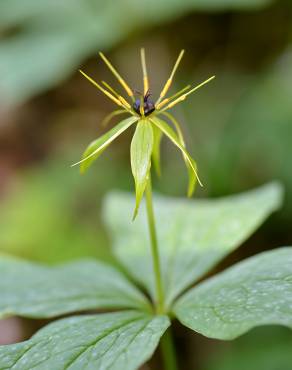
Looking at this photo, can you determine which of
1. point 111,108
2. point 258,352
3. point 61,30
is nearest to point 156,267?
point 258,352

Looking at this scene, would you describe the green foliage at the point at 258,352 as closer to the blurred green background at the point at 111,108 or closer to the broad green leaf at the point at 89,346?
the blurred green background at the point at 111,108

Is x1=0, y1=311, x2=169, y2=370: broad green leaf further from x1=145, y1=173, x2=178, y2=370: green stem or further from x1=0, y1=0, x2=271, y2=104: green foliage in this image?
x1=0, y1=0, x2=271, y2=104: green foliage

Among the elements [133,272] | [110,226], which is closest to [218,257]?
[133,272]

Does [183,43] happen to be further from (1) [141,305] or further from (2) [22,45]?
(1) [141,305]

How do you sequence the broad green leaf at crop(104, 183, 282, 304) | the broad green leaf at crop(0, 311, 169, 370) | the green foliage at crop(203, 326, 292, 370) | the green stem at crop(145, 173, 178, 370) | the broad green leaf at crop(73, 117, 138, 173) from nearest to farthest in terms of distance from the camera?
the broad green leaf at crop(0, 311, 169, 370)
the broad green leaf at crop(73, 117, 138, 173)
the green stem at crop(145, 173, 178, 370)
the broad green leaf at crop(104, 183, 282, 304)
the green foliage at crop(203, 326, 292, 370)

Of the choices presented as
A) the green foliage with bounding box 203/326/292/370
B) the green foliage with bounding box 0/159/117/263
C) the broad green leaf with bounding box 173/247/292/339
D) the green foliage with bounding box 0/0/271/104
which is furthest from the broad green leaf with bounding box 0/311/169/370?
the green foliage with bounding box 0/0/271/104

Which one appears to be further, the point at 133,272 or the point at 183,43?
the point at 183,43
